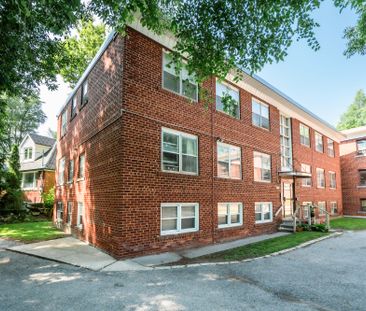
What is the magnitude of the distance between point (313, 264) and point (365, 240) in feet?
20.8

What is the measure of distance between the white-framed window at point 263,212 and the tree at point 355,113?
38763 mm

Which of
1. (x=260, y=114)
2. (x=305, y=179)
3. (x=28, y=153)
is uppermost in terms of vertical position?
(x=260, y=114)

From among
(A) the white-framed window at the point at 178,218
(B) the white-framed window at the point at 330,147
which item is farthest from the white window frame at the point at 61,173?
(B) the white-framed window at the point at 330,147

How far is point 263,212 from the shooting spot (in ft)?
48.0

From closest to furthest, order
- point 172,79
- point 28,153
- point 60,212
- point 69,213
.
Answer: point 172,79, point 69,213, point 60,212, point 28,153

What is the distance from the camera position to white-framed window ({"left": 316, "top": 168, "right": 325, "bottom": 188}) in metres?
21.9

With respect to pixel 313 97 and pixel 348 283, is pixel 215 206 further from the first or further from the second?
pixel 313 97

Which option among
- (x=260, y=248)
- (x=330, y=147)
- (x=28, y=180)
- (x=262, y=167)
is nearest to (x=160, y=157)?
(x=260, y=248)

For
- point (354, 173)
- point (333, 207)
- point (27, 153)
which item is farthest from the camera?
point (27, 153)

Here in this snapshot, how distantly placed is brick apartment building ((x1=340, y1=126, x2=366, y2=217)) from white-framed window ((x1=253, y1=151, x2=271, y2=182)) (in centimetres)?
1748

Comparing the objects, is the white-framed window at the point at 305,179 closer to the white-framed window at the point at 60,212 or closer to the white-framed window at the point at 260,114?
the white-framed window at the point at 260,114

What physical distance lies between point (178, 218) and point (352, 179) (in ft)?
82.6

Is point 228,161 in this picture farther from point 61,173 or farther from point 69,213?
point 61,173

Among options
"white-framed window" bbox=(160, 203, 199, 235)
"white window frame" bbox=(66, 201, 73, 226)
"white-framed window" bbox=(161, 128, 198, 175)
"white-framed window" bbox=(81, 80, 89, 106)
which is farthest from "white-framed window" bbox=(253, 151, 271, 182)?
"white window frame" bbox=(66, 201, 73, 226)
